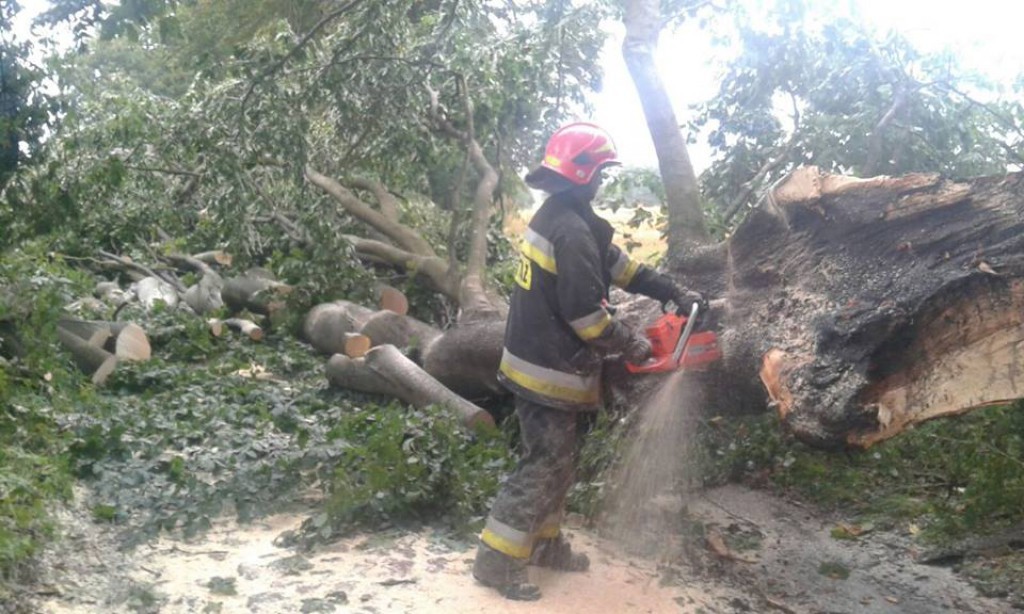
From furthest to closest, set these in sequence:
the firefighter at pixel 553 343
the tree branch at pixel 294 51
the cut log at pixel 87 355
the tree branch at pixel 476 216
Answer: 1. the cut log at pixel 87 355
2. the tree branch at pixel 476 216
3. the tree branch at pixel 294 51
4. the firefighter at pixel 553 343

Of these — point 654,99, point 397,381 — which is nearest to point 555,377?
point 654,99

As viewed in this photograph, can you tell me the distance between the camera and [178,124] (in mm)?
6648

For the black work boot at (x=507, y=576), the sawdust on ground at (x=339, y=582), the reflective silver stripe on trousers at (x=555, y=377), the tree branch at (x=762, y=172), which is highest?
the tree branch at (x=762, y=172)

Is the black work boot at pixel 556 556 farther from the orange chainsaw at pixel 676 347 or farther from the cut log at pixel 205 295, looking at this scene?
the cut log at pixel 205 295

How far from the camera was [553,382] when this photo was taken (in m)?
3.76

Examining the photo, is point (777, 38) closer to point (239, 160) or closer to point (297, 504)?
point (239, 160)

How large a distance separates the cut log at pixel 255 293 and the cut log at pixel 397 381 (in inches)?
80.1

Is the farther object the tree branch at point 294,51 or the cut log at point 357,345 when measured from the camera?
the cut log at point 357,345

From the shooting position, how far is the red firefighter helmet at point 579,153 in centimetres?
369

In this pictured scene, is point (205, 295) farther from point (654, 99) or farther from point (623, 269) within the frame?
point (623, 269)

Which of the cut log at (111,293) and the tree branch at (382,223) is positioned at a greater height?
the tree branch at (382,223)

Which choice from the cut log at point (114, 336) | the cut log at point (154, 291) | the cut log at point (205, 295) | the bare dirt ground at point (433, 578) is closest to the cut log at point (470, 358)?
the bare dirt ground at point (433, 578)

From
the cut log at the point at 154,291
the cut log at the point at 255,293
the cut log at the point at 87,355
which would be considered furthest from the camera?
the cut log at the point at 154,291

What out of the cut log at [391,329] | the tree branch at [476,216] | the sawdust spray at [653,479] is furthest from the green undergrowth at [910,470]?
the cut log at [391,329]
